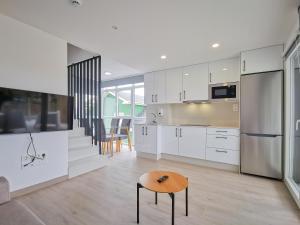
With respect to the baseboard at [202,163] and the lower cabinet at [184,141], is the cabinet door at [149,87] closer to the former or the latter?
the lower cabinet at [184,141]

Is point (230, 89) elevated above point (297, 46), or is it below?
below

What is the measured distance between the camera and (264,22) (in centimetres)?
214

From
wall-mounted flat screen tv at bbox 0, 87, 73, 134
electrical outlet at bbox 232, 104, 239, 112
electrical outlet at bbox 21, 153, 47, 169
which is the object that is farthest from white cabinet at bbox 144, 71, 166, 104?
electrical outlet at bbox 21, 153, 47, 169

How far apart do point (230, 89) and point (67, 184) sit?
3.51 m

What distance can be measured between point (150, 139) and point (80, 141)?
5.50 ft

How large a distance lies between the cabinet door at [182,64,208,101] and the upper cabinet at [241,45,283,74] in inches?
32.5

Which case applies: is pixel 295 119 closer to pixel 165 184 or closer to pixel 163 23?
pixel 165 184

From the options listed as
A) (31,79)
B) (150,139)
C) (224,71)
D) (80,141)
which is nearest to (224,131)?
(224,71)

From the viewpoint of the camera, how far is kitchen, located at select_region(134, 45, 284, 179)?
2.86 m

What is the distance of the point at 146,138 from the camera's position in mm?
4375

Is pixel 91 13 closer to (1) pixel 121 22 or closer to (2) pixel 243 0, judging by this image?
(1) pixel 121 22

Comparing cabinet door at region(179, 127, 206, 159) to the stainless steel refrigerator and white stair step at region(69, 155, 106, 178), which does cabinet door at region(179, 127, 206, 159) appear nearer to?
the stainless steel refrigerator

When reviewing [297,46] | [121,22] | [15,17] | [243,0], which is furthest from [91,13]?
[297,46]

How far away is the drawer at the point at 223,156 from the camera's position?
128 inches
